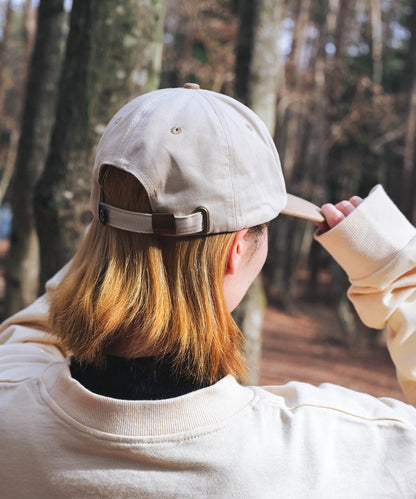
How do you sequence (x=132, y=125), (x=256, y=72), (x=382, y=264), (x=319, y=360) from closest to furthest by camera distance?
(x=132, y=125) < (x=382, y=264) < (x=256, y=72) < (x=319, y=360)

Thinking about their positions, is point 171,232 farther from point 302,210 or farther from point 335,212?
point 335,212

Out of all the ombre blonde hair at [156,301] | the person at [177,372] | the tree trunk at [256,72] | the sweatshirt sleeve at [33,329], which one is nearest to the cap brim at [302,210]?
the person at [177,372]

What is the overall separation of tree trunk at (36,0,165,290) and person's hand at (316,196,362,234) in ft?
4.92

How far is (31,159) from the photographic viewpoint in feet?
22.1

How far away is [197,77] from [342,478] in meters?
14.5

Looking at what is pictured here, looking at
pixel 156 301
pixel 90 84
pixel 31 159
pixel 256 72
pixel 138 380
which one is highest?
pixel 256 72

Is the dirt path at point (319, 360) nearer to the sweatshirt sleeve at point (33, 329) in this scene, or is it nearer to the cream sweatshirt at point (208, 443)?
the sweatshirt sleeve at point (33, 329)

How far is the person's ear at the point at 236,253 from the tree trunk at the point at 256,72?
11.4ft

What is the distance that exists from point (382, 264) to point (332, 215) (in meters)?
0.20

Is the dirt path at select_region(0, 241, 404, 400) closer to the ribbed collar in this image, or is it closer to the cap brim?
the cap brim

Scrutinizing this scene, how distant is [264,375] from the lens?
9680mm

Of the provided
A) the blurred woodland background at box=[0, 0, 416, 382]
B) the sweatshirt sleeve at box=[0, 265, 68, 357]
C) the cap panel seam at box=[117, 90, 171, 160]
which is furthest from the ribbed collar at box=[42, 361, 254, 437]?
the blurred woodland background at box=[0, 0, 416, 382]

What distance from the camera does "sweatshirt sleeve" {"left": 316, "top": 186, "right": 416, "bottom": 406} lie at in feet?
5.28

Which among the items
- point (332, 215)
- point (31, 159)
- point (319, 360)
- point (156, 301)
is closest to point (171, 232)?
point (156, 301)
